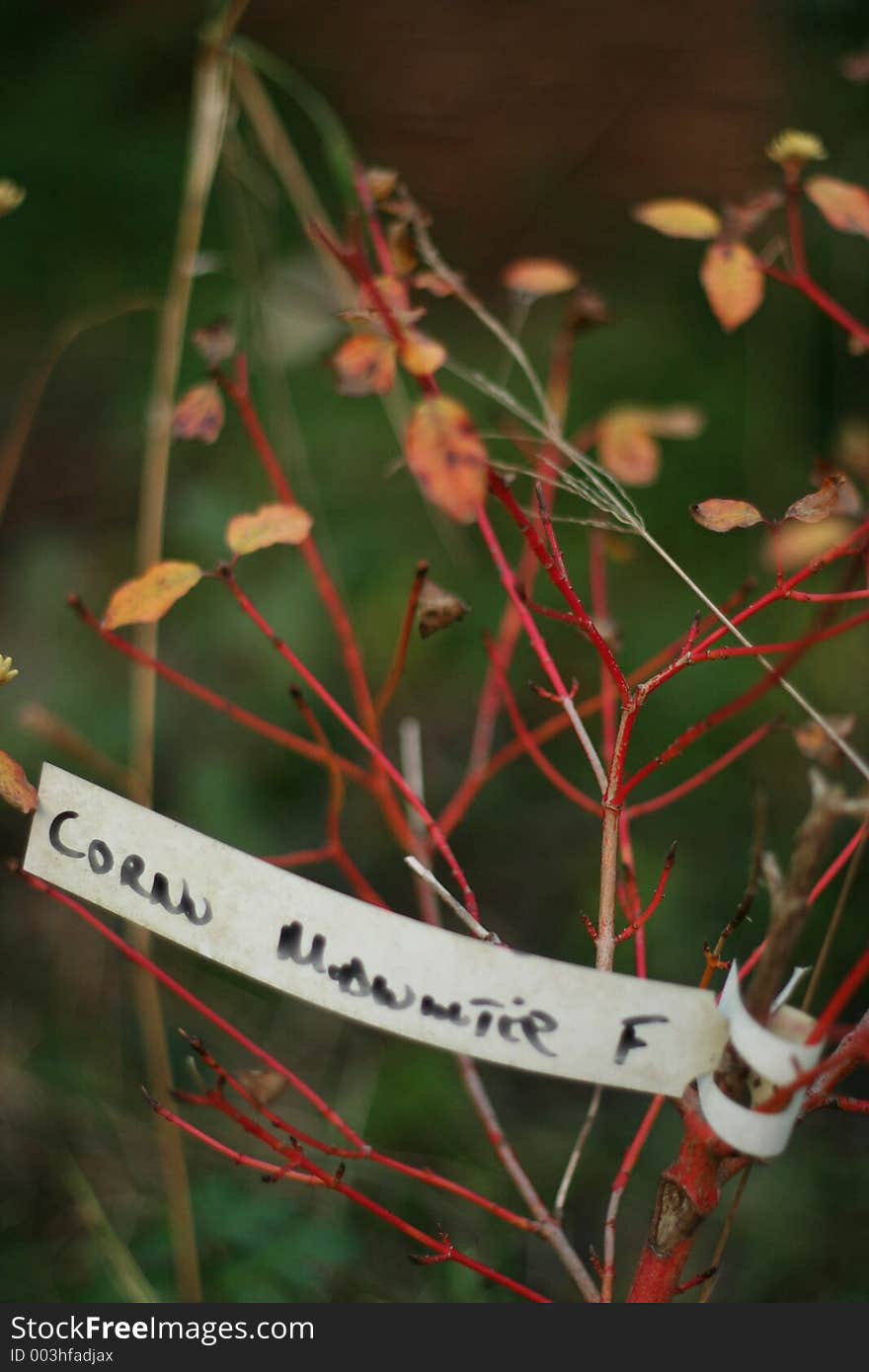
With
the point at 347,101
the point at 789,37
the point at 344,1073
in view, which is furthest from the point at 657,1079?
the point at 347,101

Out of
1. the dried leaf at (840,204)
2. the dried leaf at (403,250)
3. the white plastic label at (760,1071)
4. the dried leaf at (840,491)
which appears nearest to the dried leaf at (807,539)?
the dried leaf at (840,491)

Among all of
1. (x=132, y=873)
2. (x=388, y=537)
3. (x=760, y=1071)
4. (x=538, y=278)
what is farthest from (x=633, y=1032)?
(x=388, y=537)

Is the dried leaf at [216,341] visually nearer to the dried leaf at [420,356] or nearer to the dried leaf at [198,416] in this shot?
the dried leaf at [198,416]

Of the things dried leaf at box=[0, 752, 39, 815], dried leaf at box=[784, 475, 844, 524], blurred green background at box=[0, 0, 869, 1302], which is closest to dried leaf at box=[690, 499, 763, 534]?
dried leaf at box=[784, 475, 844, 524]

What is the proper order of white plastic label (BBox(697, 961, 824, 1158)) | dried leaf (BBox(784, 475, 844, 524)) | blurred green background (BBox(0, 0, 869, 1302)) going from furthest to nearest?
1. blurred green background (BBox(0, 0, 869, 1302))
2. dried leaf (BBox(784, 475, 844, 524))
3. white plastic label (BBox(697, 961, 824, 1158))

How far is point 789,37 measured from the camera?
1.72 meters

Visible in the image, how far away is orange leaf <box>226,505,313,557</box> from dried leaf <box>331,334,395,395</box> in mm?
75

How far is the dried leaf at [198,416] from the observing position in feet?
2.23

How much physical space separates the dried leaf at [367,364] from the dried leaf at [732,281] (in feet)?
0.65

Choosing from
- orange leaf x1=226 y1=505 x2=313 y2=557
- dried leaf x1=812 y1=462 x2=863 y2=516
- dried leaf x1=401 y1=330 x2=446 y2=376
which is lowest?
dried leaf x1=812 y1=462 x2=863 y2=516

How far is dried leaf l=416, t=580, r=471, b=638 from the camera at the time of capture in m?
0.59

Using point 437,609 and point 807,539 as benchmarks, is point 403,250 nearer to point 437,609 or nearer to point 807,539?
point 437,609

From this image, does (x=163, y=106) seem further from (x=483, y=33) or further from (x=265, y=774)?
(x=265, y=774)

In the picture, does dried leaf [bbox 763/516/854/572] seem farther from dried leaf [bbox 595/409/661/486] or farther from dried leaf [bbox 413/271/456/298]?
dried leaf [bbox 413/271/456/298]
